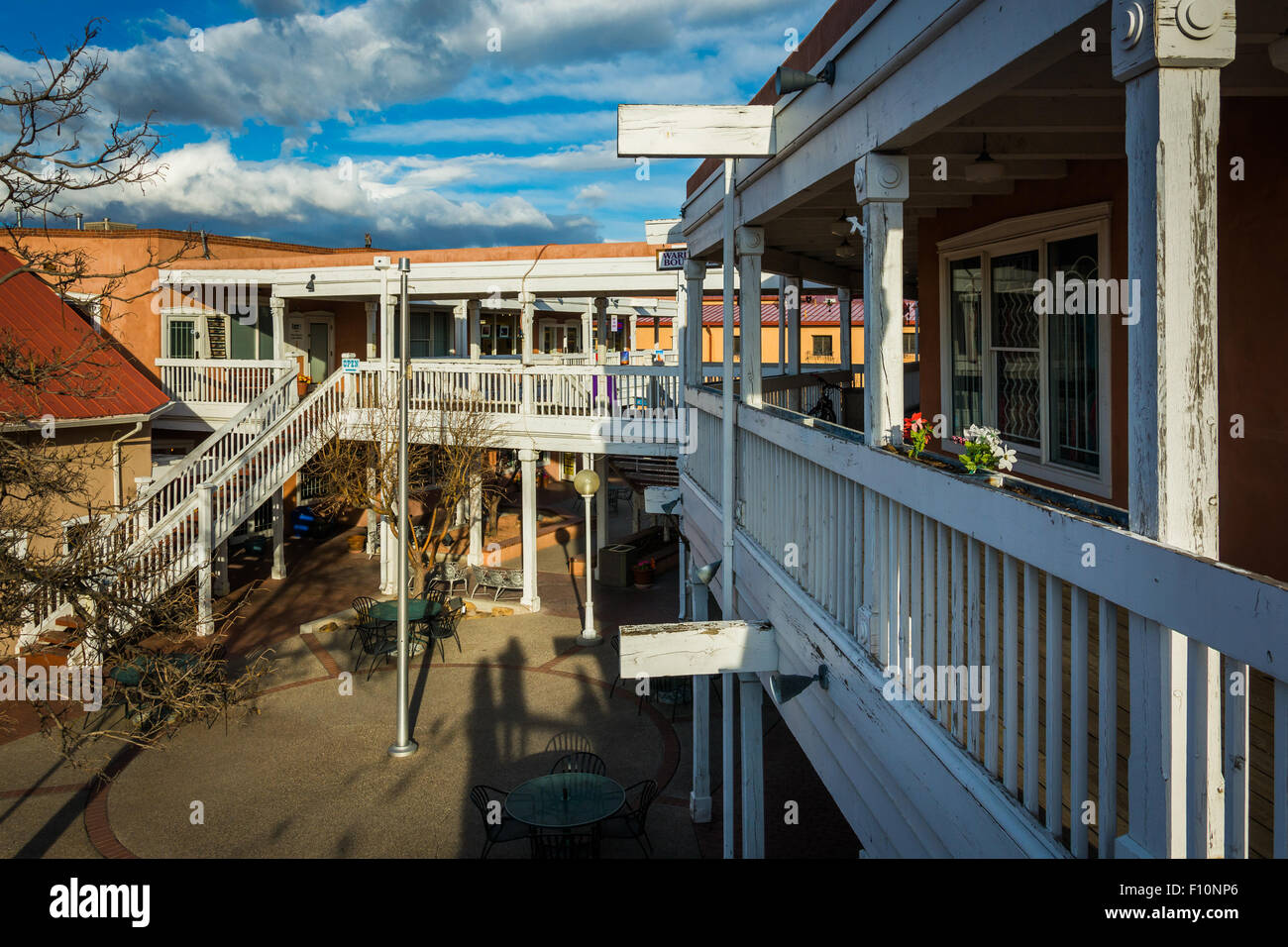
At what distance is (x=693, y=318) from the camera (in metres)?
11.4

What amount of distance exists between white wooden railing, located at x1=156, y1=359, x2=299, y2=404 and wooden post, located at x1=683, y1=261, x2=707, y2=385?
1274 centimetres

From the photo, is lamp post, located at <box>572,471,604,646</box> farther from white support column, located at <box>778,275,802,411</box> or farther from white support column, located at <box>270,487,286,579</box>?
white support column, located at <box>270,487,286,579</box>

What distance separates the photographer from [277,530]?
22.0 metres

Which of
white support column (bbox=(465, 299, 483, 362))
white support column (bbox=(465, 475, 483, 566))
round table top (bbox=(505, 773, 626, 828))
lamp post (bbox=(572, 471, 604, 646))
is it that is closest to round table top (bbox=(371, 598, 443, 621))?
lamp post (bbox=(572, 471, 604, 646))

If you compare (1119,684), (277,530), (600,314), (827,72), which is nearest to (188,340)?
(277,530)

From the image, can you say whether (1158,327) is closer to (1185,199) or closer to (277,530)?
(1185,199)

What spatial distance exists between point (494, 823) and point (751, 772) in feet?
13.4

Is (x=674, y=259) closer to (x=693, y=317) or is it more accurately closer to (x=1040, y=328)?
(x=693, y=317)

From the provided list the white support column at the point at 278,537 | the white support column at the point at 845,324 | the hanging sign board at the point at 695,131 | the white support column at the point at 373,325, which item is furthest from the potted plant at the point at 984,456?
the white support column at the point at 373,325

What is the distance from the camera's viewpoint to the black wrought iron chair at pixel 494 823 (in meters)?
9.87

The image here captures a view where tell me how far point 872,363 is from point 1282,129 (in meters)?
2.53
